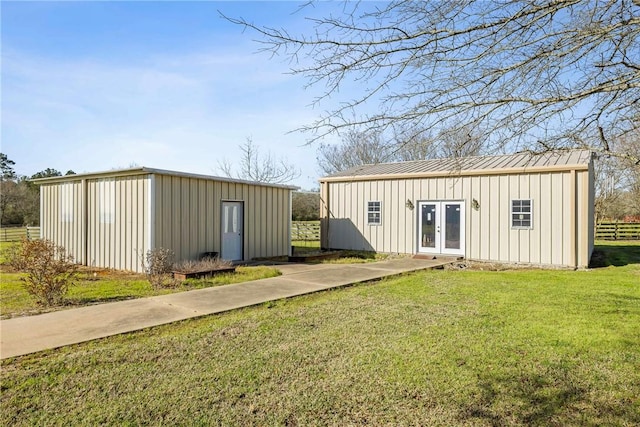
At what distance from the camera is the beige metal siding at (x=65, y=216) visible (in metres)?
12.3

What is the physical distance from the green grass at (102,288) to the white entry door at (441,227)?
20.6 feet

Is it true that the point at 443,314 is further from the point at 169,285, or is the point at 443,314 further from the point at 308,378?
the point at 169,285

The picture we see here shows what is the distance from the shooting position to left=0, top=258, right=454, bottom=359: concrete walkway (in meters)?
4.59

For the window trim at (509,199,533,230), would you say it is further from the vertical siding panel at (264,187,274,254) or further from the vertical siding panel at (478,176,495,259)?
the vertical siding panel at (264,187,274,254)

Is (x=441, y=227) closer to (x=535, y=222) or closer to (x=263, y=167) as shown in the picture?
(x=535, y=222)

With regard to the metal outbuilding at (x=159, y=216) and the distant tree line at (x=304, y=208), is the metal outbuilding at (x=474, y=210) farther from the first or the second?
the distant tree line at (x=304, y=208)

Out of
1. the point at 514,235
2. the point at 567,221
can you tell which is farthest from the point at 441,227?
the point at 567,221

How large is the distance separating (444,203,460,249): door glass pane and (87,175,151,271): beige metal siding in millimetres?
9214

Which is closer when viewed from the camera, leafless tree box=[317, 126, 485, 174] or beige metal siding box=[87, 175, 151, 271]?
leafless tree box=[317, 126, 485, 174]

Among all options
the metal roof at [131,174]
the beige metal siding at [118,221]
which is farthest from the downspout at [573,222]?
the beige metal siding at [118,221]

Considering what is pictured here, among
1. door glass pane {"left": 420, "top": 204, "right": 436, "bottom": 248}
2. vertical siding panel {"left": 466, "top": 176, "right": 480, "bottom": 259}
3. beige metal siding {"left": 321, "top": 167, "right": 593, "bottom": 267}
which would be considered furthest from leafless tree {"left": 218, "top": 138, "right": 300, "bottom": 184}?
vertical siding panel {"left": 466, "top": 176, "right": 480, "bottom": 259}

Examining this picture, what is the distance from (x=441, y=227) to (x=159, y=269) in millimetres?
9037

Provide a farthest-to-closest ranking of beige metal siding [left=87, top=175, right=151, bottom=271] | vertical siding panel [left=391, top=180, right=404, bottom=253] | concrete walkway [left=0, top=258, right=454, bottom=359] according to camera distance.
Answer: vertical siding panel [left=391, top=180, right=404, bottom=253] → beige metal siding [left=87, top=175, right=151, bottom=271] → concrete walkway [left=0, top=258, right=454, bottom=359]

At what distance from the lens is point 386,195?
14617 mm
